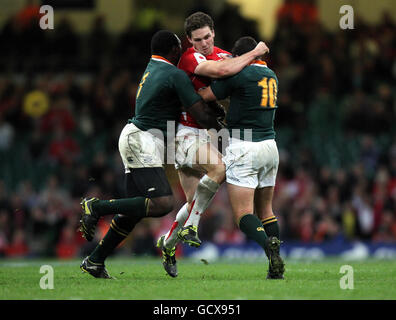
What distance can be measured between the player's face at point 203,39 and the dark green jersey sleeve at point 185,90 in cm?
58

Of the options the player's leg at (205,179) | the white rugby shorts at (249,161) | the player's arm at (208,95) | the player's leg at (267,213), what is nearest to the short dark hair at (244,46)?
the player's arm at (208,95)

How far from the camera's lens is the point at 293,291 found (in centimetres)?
755

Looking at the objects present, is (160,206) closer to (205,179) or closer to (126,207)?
(126,207)

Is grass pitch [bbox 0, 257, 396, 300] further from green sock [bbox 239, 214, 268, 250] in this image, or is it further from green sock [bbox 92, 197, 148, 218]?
green sock [bbox 92, 197, 148, 218]

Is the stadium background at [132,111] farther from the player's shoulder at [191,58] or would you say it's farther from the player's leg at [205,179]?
the player's shoulder at [191,58]

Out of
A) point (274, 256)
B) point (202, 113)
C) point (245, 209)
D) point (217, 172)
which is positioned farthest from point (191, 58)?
point (274, 256)

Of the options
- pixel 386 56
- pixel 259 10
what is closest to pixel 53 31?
pixel 259 10

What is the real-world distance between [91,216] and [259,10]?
52.6ft

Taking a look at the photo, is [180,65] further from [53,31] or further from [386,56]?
[53,31]

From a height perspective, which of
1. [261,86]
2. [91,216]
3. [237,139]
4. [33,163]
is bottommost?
[33,163]

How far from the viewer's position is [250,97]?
885 cm

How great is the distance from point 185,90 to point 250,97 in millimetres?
729

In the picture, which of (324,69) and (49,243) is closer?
(49,243)

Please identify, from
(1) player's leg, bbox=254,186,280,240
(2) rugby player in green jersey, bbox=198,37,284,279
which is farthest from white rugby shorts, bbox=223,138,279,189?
(1) player's leg, bbox=254,186,280,240
